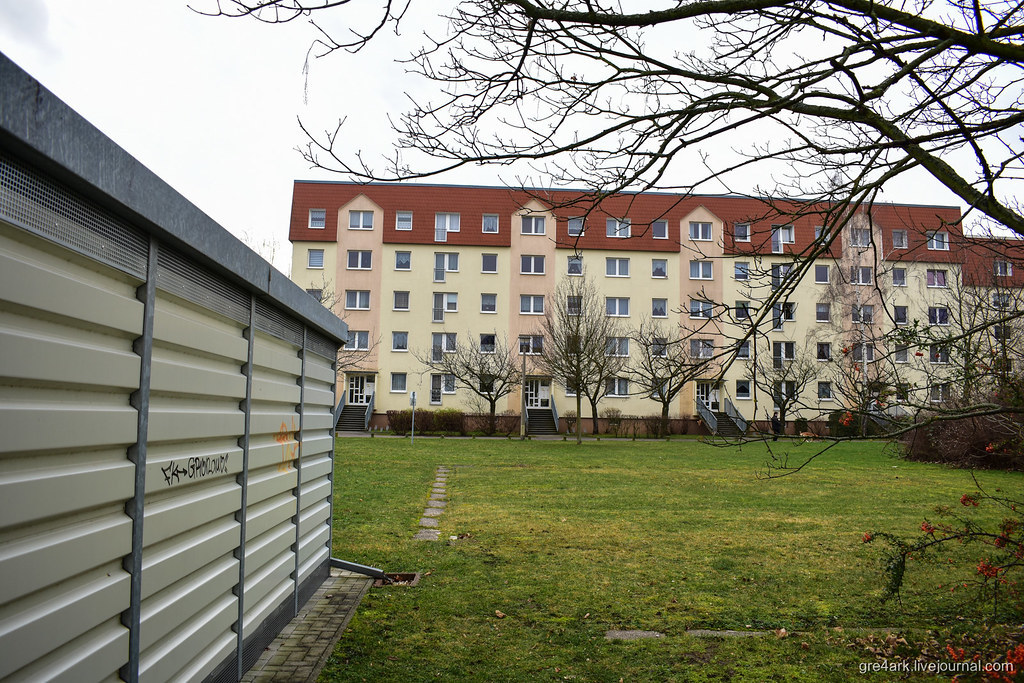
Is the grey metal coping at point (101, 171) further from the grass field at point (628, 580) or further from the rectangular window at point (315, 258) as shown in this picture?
the rectangular window at point (315, 258)

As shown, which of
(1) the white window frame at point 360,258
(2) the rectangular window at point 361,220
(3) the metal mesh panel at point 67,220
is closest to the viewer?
(3) the metal mesh panel at point 67,220

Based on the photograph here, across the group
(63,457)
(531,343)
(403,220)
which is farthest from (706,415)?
(63,457)

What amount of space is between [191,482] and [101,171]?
1719 millimetres

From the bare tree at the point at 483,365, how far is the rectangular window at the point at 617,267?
26.7ft

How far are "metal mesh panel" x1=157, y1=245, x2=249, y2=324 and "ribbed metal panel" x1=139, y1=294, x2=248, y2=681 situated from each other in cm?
1

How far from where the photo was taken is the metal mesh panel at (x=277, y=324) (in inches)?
199

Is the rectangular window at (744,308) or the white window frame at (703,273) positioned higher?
the white window frame at (703,273)

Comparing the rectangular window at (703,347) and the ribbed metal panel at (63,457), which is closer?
the ribbed metal panel at (63,457)

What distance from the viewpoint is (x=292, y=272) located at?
4662cm

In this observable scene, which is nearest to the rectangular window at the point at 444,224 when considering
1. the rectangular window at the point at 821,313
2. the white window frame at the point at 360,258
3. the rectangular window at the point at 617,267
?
the white window frame at the point at 360,258

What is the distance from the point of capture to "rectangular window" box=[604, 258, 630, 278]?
1927 inches

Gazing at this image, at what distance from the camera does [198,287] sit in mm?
3793

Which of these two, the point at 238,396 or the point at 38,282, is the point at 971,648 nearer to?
the point at 238,396

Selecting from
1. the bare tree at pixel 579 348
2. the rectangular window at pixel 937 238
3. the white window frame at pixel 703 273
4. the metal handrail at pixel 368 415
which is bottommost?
the metal handrail at pixel 368 415
